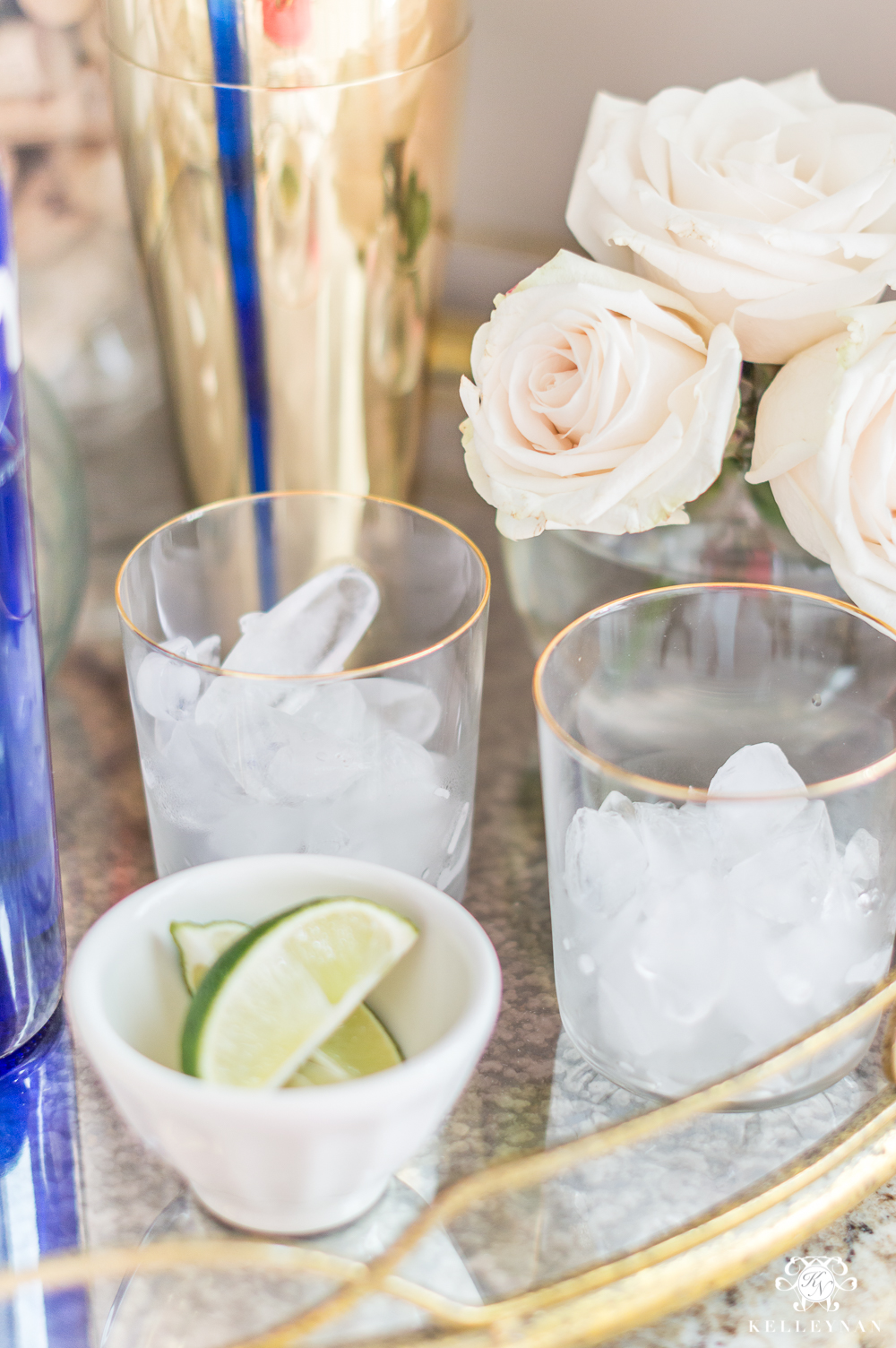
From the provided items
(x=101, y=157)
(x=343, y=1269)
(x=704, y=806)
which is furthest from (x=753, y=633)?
(x=101, y=157)

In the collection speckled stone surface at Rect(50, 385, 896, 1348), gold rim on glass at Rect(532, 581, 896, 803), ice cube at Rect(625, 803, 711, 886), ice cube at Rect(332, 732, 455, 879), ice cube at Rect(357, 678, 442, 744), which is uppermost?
gold rim on glass at Rect(532, 581, 896, 803)

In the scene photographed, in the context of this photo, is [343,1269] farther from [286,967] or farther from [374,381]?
[374,381]

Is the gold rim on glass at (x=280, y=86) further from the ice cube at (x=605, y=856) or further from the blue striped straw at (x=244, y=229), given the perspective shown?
the ice cube at (x=605, y=856)

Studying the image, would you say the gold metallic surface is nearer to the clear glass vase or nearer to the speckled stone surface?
the speckled stone surface

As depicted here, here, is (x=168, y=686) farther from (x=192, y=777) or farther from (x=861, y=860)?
(x=861, y=860)

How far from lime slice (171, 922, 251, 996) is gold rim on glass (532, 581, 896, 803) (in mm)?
90

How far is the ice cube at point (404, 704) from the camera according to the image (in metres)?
0.34

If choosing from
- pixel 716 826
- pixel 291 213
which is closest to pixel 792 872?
pixel 716 826

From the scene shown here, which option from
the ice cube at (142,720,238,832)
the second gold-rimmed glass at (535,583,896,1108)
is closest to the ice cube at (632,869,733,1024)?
the second gold-rimmed glass at (535,583,896,1108)

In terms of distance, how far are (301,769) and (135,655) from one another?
57 mm

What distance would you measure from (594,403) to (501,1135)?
7.7 inches

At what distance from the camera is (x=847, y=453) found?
1.10 feet

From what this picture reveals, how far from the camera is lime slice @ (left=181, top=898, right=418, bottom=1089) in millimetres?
285

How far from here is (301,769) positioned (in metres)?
0.35
